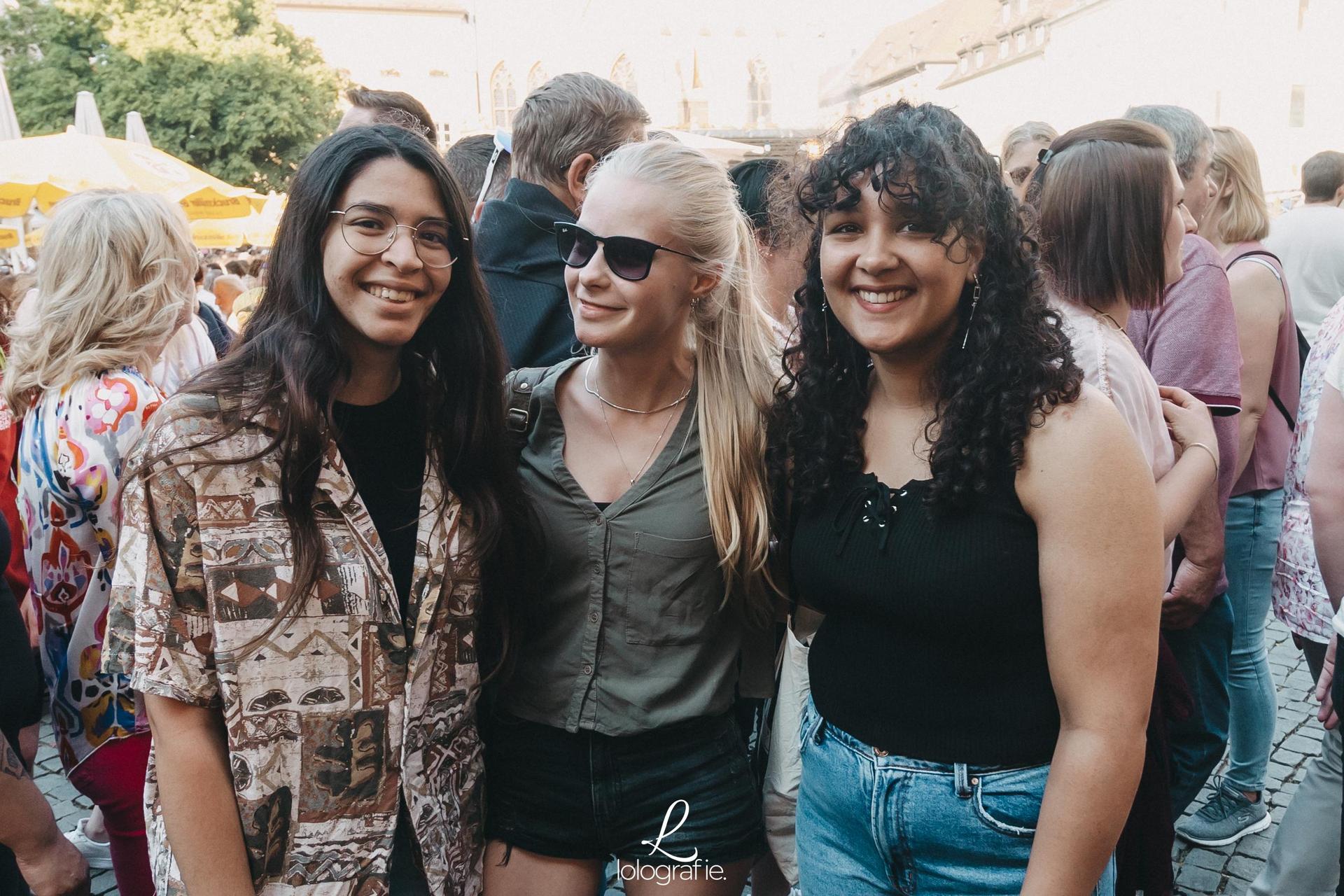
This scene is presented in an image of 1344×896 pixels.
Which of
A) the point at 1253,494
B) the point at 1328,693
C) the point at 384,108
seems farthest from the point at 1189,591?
the point at 384,108

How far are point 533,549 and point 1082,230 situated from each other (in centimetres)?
156

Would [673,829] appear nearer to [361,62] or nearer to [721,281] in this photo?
[721,281]

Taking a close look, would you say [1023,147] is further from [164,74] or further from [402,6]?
[402,6]

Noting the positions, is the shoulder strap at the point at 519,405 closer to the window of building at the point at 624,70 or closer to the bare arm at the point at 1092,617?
the bare arm at the point at 1092,617

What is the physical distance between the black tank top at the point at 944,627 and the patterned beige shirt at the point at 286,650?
2.63 feet

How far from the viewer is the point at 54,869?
2117 millimetres

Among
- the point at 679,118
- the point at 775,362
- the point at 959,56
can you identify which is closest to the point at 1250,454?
the point at 775,362

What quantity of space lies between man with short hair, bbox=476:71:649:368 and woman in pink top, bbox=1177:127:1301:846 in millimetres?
2316

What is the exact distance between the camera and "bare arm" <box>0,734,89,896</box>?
2082 mm

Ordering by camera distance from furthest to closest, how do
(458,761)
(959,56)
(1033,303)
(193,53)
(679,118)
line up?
(959,56)
(679,118)
(193,53)
(458,761)
(1033,303)

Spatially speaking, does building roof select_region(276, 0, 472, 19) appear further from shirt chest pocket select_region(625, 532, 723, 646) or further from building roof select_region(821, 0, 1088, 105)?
shirt chest pocket select_region(625, 532, 723, 646)

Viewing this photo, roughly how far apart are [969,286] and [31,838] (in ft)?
7.25

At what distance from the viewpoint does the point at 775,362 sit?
2.63 meters

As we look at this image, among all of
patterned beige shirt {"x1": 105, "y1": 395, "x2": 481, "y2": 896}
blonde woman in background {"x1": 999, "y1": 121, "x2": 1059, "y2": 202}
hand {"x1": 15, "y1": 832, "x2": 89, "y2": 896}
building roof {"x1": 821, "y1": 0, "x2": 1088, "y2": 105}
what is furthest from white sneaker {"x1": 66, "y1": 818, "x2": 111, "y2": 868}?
building roof {"x1": 821, "y1": 0, "x2": 1088, "y2": 105}
